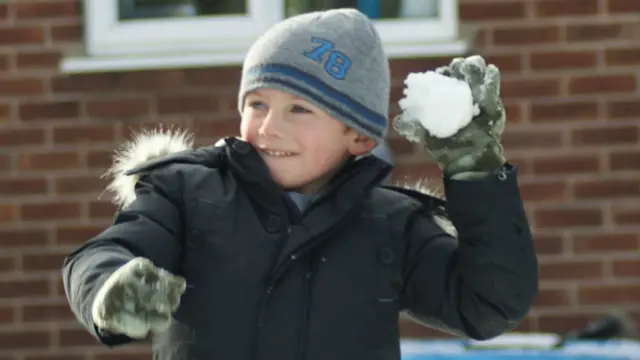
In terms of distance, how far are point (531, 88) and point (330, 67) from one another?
255 centimetres

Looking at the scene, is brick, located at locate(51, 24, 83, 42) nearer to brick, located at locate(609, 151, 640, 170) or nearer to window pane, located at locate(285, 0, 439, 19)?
window pane, located at locate(285, 0, 439, 19)

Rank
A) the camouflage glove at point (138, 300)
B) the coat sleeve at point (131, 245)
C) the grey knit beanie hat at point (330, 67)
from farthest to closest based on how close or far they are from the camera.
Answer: the grey knit beanie hat at point (330, 67) → the coat sleeve at point (131, 245) → the camouflage glove at point (138, 300)

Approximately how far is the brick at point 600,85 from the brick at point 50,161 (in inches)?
75.9

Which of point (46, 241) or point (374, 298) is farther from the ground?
point (374, 298)

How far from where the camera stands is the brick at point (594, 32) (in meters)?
4.40

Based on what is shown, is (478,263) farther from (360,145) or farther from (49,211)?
(49,211)

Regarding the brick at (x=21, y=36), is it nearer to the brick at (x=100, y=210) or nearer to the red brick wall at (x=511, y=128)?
the red brick wall at (x=511, y=128)

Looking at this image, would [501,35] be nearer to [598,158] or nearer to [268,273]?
[598,158]

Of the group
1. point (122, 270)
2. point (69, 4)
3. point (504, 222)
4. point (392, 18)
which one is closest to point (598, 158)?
point (392, 18)

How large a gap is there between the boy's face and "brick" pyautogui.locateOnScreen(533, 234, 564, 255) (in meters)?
2.54

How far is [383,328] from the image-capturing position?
195 centimetres

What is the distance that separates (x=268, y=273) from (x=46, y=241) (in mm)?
2847

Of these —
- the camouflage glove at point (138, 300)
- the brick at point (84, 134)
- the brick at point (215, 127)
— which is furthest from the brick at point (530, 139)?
the camouflage glove at point (138, 300)

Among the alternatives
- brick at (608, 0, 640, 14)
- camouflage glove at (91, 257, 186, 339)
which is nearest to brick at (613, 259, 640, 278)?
brick at (608, 0, 640, 14)
